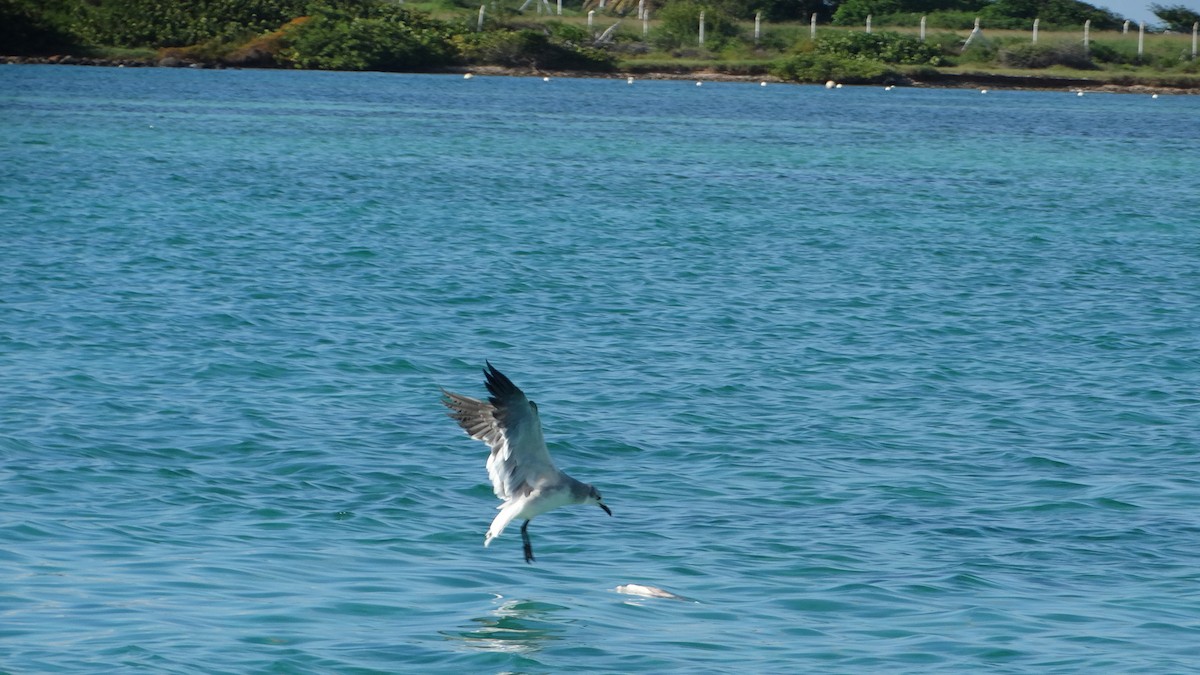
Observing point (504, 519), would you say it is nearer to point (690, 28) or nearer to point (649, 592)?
point (649, 592)

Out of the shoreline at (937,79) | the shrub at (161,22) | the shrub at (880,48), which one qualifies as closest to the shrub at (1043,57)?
the shoreline at (937,79)

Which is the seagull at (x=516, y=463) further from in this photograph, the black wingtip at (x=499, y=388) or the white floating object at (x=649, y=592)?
the white floating object at (x=649, y=592)

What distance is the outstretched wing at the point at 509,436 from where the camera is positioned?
8977mm

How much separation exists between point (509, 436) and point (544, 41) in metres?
88.3

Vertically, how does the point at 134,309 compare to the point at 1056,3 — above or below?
below

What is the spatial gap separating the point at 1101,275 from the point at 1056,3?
100454mm

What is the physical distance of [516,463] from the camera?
9.34 metres

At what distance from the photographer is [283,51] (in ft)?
303

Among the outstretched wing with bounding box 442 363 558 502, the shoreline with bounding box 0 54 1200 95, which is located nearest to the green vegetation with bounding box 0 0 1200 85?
the shoreline with bounding box 0 54 1200 95

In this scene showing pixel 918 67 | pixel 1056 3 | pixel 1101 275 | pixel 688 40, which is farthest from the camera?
pixel 1056 3

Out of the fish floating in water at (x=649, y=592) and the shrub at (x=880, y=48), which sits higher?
the shrub at (x=880, y=48)

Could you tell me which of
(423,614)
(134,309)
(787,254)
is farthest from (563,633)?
(787,254)

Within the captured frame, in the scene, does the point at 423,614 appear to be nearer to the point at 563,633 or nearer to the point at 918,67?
→ the point at 563,633

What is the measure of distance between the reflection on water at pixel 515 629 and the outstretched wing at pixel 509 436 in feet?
2.15
